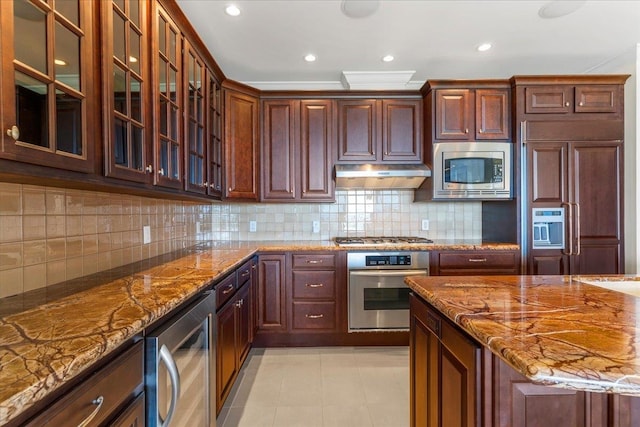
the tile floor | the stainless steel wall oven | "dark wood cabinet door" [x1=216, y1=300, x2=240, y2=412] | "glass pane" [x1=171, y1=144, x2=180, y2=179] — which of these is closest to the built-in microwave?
the stainless steel wall oven

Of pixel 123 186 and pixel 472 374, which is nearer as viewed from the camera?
pixel 472 374

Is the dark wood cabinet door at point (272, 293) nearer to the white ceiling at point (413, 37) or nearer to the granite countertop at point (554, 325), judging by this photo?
the granite countertop at point (554, 325)

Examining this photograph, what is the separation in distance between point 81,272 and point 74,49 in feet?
3.34

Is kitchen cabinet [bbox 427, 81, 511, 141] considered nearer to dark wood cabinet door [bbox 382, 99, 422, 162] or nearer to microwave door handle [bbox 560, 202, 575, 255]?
dark wood cabinet door [bbox 382, 99, 422, 162]

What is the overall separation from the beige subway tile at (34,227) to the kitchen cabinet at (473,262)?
8.88 ft

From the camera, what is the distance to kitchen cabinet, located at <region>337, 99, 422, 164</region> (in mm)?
3199

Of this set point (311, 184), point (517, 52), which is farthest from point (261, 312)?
point (517, 52)

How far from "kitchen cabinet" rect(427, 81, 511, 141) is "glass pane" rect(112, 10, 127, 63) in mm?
2551

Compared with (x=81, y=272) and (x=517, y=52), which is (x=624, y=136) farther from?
(x=81, y=272)

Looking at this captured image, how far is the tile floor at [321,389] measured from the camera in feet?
6.41

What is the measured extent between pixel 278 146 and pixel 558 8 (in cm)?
247

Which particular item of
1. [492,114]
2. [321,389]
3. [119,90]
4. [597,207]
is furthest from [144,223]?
[597,207]

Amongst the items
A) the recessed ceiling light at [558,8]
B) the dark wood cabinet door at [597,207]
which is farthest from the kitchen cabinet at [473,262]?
the recessed ceiling light at [558,8]

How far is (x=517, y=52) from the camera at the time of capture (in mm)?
2928
